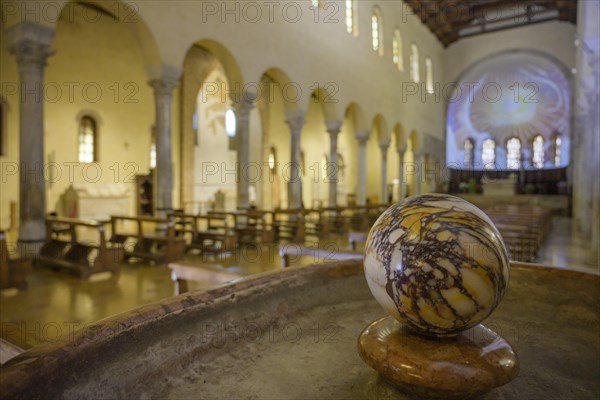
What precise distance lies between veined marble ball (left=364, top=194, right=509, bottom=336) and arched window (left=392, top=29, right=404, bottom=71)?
837 inches

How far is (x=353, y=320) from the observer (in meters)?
2.88

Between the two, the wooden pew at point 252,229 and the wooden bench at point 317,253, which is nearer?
the wooden bench at point 317,253

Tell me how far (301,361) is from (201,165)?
15326 millimetres

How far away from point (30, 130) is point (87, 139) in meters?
7.74

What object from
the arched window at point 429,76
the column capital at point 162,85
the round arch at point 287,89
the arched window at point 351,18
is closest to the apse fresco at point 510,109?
the arched window at point 429,76

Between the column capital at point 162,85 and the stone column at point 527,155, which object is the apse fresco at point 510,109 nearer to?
the stone column at point 527,155

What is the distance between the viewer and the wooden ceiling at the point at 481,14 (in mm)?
23556

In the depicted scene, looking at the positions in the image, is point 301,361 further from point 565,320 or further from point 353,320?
point 565,320

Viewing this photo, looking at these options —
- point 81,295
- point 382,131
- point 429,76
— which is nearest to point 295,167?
point 382,131

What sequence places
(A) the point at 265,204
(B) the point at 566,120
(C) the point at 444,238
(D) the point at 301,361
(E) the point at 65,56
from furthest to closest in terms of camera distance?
(B) the point at 566,120, (A) the point at 265,204, (E) the point at 65,56, (D) the point at 301,361, (C) the point at 444,238

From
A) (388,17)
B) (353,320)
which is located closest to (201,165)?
(388,17)

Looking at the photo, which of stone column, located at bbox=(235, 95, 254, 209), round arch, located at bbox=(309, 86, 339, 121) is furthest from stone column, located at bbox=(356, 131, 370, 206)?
stone column, located at bbox=(235, 95, 254, 209)

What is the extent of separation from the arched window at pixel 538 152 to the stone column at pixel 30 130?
28.5m

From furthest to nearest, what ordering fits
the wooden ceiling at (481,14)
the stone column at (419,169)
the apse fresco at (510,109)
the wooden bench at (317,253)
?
the apse fresco at (510,109) < the stone column at (419,169) < the wooden ceiling at (481,14) < the wooden bench at (317,253)
